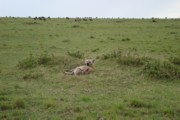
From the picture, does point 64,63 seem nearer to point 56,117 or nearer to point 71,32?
point 56,117

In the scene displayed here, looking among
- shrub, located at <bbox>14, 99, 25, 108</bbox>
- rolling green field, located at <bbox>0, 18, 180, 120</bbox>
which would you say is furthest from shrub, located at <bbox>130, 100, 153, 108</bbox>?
shrub, located at <bbox>14, 99, 25, 108</bbox>

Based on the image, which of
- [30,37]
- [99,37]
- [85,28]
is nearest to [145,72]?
[99,37]

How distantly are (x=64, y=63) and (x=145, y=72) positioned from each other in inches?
116

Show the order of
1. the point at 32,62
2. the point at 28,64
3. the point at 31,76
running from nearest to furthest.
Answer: the point at 31,76, the point at 28,64, the point at 32,62

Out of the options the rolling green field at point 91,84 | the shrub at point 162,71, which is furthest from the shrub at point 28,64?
the shrub at point 162,71

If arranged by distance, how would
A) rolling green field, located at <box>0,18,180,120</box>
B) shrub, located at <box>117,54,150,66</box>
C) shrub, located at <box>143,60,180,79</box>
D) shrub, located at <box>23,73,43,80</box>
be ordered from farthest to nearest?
shrub, located at <box>117,54,150,66</box>
shrub, located at <box>23,73,43,80</box>
shrub, located at <box>143,60,180,79</box>
rolling green field, located at <box>0,18,180,120</box>

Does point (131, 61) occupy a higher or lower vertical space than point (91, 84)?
higher

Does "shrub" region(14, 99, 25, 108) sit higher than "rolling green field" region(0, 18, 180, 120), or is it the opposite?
"shrub" region(14, 99, 25, 108)

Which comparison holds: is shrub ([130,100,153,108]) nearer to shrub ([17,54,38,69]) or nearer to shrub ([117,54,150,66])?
shrub ([117,54,150,66])

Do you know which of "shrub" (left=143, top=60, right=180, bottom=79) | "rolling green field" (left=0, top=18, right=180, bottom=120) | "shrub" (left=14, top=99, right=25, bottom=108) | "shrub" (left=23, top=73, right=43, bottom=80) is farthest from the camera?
"shrub" (left=23, top=73, right=43, bottom=80)

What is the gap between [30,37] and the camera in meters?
20.4

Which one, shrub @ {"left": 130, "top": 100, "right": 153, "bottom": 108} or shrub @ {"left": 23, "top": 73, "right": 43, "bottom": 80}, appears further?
shrub @ {"left": 23, "top": 73, "right": 43, "bottom": 80}

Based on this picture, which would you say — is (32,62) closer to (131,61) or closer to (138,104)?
(131,61)

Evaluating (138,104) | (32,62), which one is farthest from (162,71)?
(32,62)
